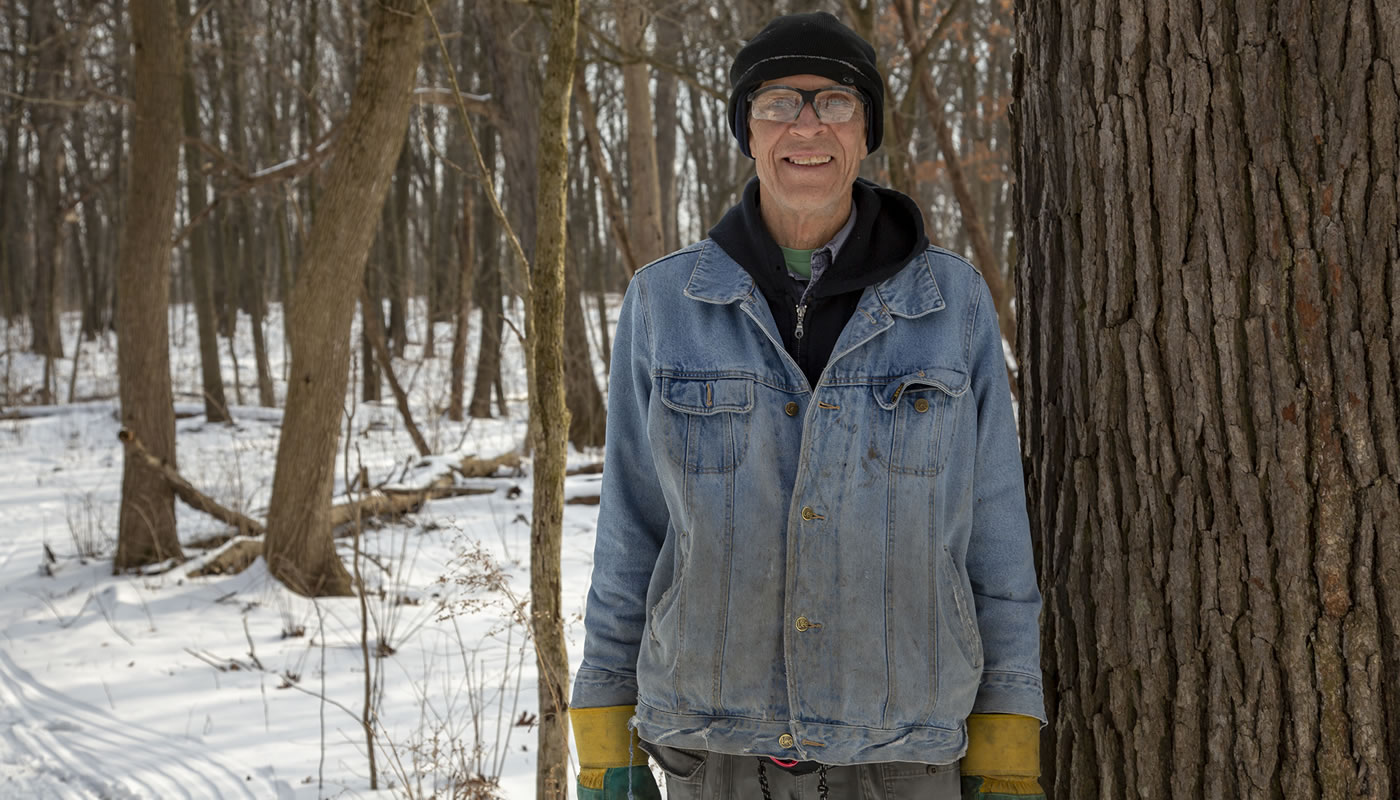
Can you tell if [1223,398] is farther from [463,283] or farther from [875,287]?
[463,283]

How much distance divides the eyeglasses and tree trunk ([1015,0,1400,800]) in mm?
442

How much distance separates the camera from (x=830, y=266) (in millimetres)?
1879

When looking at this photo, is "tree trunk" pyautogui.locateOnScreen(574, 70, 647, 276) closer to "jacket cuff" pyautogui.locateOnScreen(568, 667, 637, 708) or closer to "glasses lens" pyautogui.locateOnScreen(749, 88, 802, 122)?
"glasses lens" pyautogui.locateOnScreen(749, 88, 802, 122)

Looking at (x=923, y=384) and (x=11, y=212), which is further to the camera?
(x=11, y=212)

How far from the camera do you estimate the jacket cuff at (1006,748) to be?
1.76m

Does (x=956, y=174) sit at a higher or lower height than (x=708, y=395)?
higher

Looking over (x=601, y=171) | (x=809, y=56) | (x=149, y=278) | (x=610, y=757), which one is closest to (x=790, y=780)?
(x=610, y=757)

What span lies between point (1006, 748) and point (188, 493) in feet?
23.8

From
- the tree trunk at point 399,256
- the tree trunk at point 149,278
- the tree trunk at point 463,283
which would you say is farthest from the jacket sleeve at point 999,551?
the tree trunk at point 399,256

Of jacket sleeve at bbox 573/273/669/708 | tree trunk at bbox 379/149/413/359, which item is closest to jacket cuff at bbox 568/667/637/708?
jacket sleeve at bbox 573/273/669/708

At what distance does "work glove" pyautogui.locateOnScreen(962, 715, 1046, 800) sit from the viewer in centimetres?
176

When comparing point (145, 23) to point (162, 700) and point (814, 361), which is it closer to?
point (162, 700)

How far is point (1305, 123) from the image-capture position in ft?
5.57

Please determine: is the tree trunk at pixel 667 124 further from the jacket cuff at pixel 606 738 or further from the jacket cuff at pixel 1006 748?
the jacket cuff at pixel 1006 748
